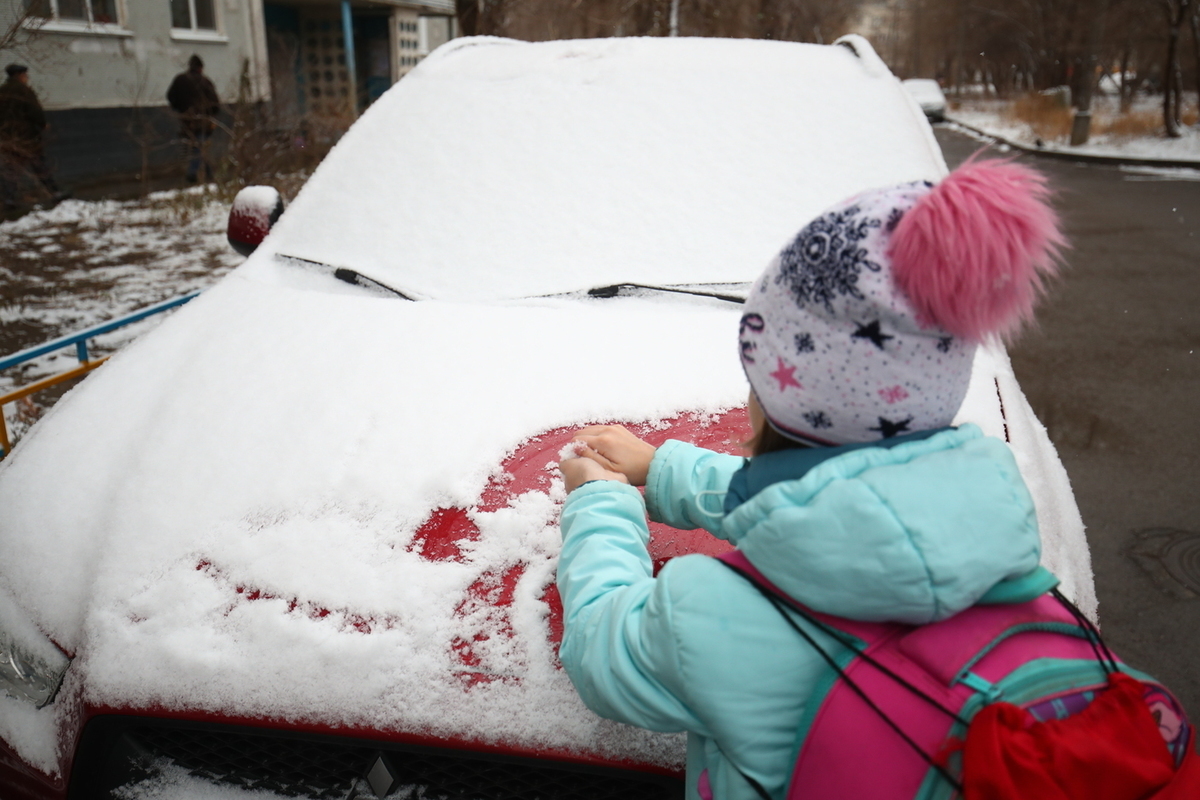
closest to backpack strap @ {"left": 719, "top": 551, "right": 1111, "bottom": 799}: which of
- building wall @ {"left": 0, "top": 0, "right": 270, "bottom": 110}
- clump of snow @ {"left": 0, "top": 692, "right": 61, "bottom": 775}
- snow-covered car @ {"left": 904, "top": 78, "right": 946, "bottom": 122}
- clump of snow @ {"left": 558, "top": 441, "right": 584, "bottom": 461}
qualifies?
clump of snow @ {"left": 558, "top": 441, "right": 584, "bottom": 461}

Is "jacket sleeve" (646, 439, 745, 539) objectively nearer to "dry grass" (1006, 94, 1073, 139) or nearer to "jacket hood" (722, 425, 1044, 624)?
"jacket hood" (722, 425, 1044, 624)

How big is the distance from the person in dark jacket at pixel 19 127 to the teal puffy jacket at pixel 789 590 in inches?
282

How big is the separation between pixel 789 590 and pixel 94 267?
24.5ft

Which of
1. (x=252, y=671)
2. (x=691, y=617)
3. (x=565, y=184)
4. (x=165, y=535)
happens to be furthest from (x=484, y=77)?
(x=691, y=617)

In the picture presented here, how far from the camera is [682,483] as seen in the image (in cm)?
129

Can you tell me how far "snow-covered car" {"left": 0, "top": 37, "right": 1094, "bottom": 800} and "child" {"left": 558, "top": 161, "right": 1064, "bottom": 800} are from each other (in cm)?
26

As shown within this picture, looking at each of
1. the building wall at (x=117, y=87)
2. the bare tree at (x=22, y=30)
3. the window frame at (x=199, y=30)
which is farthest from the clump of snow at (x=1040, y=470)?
the window frame at (x=199, y=30)

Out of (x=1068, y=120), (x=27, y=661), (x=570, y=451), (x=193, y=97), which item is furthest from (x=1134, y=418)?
(x=1068, y=120)

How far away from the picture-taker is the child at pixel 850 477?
2.64ft

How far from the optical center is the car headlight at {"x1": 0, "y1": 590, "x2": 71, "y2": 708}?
1.30 metres

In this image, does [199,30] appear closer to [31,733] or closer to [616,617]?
[31,733]

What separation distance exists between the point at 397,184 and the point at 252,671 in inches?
64.4

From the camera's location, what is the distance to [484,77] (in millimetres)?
2721

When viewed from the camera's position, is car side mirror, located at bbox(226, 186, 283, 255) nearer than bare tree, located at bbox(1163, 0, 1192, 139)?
Yes
